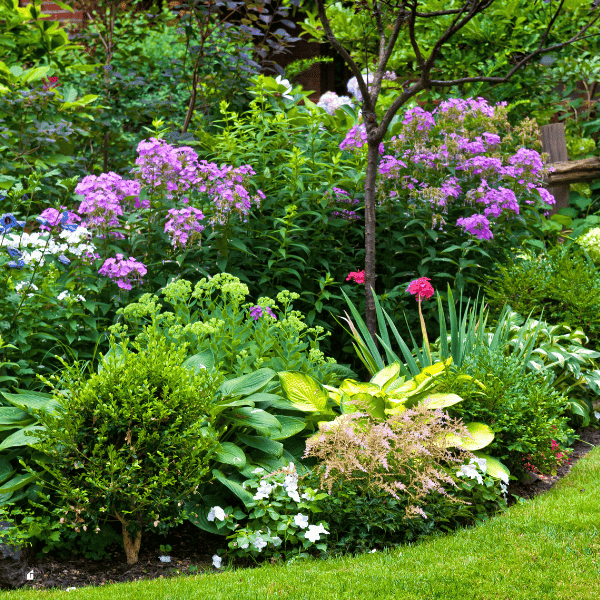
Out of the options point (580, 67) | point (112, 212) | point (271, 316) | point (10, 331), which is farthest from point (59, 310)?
point (580, 67)

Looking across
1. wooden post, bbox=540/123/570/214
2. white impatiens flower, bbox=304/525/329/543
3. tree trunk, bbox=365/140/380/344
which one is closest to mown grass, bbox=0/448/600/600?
white impatiens flower, bbox=304/525/329/543

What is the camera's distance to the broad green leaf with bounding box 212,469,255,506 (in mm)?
3153

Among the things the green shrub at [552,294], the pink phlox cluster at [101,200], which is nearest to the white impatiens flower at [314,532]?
the pink phlox cluster at [101,200]

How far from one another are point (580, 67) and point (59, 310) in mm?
7569

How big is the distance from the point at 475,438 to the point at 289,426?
969 mm

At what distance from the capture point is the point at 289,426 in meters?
3.58

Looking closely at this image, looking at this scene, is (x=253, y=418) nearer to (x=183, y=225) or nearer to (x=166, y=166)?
(x=183, y=225)

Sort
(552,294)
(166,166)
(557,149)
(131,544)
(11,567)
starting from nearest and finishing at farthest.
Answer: (11,567), (131,544), (166,166), (552,294), (557,149)

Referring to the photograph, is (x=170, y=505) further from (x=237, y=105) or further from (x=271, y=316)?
(x=237, y=105)

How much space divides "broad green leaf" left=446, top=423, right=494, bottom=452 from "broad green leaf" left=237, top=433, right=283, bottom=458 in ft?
2.77

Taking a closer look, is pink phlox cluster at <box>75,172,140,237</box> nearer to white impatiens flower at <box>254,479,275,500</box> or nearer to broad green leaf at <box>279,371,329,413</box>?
broad green leaf at <box>279,371,329,413</box>

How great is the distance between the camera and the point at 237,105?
257 inches

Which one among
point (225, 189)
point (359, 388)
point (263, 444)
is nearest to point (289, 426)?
point (263, 444)

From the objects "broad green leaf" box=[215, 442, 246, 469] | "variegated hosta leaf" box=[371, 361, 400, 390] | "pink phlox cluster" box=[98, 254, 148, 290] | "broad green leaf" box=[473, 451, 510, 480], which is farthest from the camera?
"pink phlox cluster" box=[98, 254, 148, 290]
